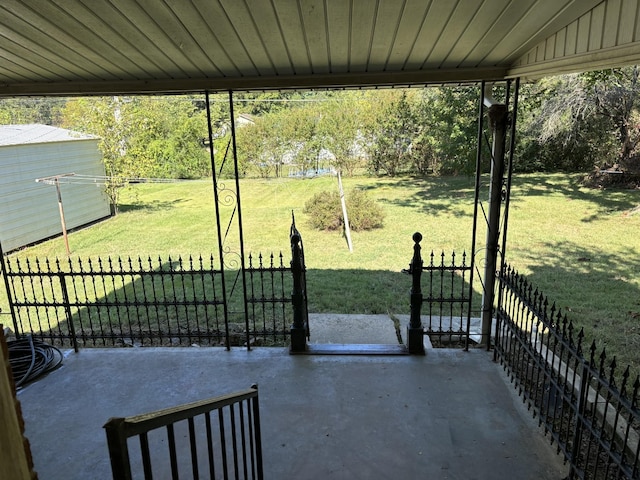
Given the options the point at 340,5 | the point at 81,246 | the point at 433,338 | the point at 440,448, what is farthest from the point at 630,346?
the point at 81,246

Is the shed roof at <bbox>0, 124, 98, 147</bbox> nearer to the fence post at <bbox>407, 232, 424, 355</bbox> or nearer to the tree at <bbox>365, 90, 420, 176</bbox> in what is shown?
the tree at <bbox>365, 90, 420, 176</bbox>

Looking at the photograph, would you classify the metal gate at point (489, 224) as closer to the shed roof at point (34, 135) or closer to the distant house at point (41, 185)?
the distant house at point (41, 185)

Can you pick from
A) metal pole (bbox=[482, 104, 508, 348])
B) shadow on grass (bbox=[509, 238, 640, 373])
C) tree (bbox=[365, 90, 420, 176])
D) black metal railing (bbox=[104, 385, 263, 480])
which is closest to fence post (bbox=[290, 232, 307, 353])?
black metal railing (bbox=[104, 385, 263, 480])

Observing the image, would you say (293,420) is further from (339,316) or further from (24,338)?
A: (24,338)

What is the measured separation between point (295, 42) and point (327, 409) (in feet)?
8.44

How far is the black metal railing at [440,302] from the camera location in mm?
3844

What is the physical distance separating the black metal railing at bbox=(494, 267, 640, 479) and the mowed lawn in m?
1.67

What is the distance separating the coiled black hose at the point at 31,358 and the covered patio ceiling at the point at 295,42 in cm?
229

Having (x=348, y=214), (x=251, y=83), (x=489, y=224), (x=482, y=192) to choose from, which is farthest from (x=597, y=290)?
(x=482, y=192)

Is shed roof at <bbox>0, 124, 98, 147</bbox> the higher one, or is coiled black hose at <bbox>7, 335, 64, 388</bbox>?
shed roof at <bbox>0, 124, 98, 147</bbox>

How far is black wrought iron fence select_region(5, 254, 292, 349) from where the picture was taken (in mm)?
4230

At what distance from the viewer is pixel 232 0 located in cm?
189

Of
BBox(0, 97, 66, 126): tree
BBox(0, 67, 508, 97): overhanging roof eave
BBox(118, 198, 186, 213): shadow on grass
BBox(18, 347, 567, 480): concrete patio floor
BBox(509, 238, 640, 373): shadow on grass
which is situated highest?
BBox(0, 97, 66, 126): tree

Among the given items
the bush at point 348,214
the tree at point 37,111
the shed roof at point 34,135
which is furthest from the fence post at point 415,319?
the tree at point 37,111
